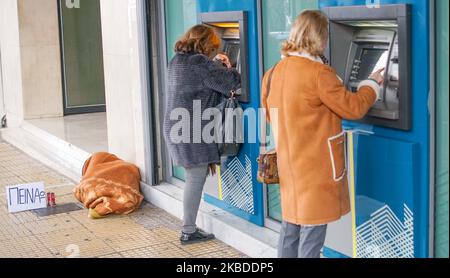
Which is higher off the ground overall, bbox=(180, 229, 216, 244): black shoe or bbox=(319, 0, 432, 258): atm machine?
bbox=(319, 0, 432, 258): atm machine

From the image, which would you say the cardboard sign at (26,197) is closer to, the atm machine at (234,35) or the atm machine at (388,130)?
the atm machine at (234,35)

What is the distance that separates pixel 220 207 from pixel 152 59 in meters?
1.47

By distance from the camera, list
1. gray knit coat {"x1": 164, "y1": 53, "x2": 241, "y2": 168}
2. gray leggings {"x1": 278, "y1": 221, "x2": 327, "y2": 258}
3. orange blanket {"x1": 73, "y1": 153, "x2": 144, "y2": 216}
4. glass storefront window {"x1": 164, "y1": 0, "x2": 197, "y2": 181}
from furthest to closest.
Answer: orange blanket {"x1": 73, "y1": 153, "x2": 144, "y2": 216}
glass storefront window {"x1": 164, "y1": 0, "x2": 197, "y2": 181}
gray knit coat {"x1": 164, "y1": 53, "x2": 241, "y2": 168}
gray leggings {"x1": 278, "y1": 221, "x2": 327, "y2": 258}

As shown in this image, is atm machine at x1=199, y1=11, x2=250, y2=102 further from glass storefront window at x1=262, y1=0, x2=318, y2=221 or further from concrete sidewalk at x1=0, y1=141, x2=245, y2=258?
concrete sidewalk at x1=0, y1=141, x2=245, y2=258

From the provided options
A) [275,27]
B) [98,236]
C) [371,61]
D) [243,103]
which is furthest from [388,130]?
[98,236]

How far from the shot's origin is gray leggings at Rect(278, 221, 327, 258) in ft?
11.2

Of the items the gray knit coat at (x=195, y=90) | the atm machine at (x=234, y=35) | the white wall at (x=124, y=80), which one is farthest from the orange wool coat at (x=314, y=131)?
the white wall at (x=124, y=80)

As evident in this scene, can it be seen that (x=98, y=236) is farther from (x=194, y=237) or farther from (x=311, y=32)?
(x=311, y=32)

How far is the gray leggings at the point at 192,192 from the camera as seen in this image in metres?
4.68

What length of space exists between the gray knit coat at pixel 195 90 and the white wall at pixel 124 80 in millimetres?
1391

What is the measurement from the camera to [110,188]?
562 cm

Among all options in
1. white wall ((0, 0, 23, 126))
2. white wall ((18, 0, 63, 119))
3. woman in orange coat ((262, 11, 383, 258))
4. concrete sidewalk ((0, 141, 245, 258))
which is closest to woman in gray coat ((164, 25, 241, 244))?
concrete sidewalk ((0, 141, 245, 258))

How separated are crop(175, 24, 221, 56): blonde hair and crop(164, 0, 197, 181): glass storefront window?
83cm

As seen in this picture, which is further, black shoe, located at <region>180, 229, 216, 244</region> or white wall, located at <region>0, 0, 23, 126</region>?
white wall, located at <region>0, 0, 23, 126</region>
